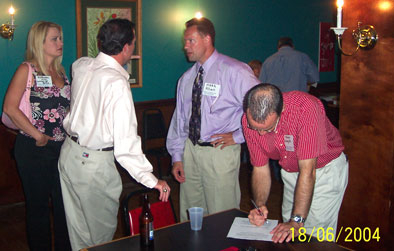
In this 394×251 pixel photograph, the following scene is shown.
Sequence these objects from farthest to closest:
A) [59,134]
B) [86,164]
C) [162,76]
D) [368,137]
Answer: [162,76] < [59,134] < [368,137] < [86,164]

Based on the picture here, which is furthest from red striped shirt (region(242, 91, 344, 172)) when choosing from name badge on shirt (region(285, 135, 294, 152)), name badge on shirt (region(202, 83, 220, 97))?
name badge on shirt (region(202, 83, 220, 97))

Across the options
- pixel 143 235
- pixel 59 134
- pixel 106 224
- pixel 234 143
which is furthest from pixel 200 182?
pixel 143 235

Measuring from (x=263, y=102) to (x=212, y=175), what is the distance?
3.62 feet

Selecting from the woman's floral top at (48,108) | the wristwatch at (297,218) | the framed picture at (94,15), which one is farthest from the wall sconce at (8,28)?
the wristwatch at (297,218)

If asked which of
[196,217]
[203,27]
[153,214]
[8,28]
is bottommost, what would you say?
[153,214]

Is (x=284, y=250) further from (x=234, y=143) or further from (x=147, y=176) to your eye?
(x=234, y=143)

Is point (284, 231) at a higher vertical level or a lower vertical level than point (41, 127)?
lower

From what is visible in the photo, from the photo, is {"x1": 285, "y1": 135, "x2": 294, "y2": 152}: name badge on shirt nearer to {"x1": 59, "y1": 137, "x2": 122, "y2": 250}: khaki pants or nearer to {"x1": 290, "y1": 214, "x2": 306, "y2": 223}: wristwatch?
{"x1": 290, "y1": 214, "x2": 306, "y2": 223}: wristwatch

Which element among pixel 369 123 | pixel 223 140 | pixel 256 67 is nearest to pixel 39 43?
pixel 223 140

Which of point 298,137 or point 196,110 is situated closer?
point 298,137

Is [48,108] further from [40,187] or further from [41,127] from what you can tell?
[40,187]

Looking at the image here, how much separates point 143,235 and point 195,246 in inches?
9.3

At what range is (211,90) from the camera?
3.04 m

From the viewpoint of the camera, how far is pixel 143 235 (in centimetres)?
192
